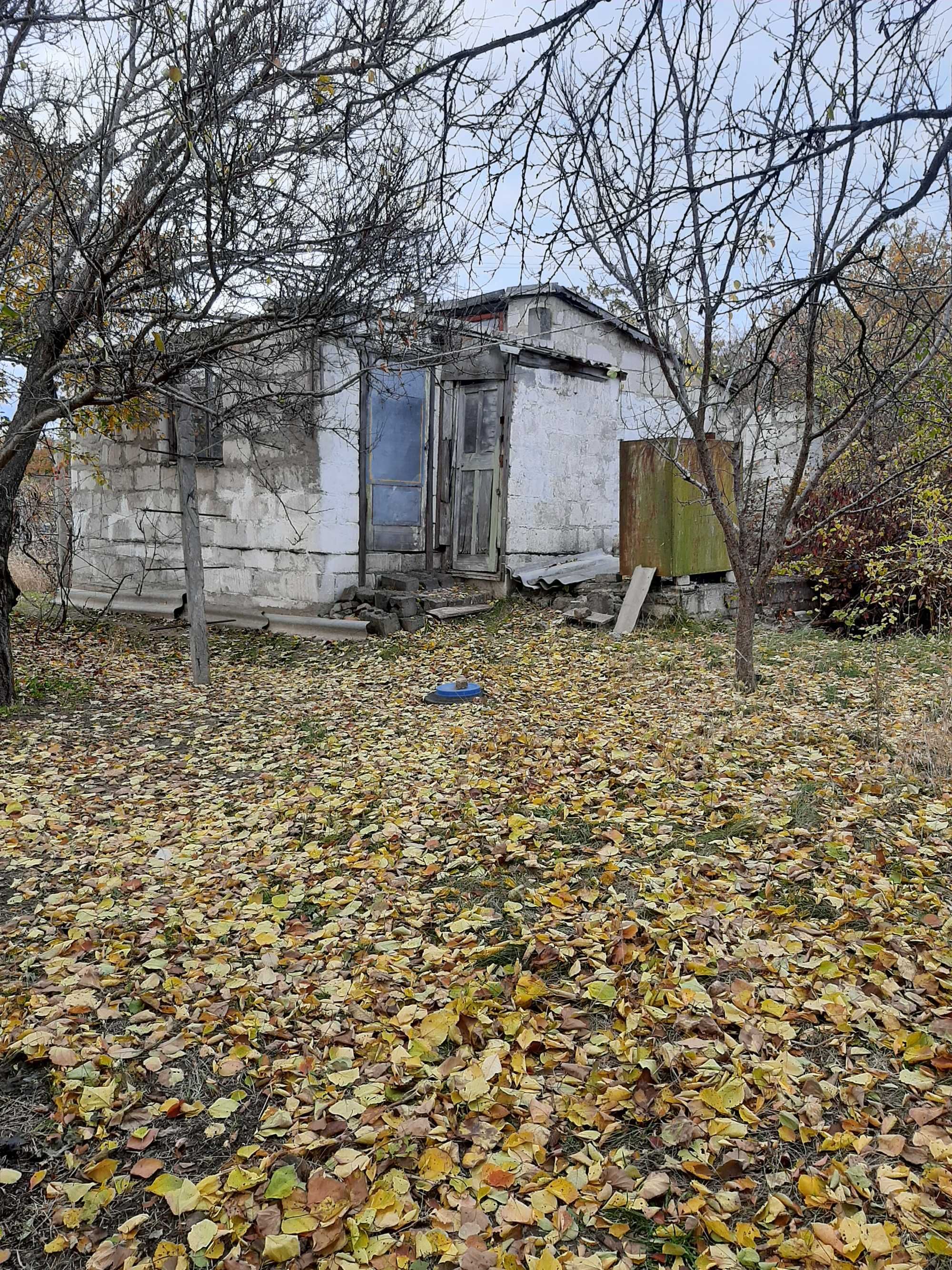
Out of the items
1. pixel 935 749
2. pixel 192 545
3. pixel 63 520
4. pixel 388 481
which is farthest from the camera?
pixel 388 481

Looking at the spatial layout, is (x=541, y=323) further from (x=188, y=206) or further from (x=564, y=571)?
(x=188, y=206)

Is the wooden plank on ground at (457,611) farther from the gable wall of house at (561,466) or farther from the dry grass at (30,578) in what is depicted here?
the dry grass at (30,578)

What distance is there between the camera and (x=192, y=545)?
7.17 m

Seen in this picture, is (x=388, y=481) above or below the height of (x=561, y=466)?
below

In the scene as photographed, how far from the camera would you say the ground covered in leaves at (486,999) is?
6.58ft

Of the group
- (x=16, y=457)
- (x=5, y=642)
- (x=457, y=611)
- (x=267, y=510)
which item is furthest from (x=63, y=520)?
(x=457, y=611)

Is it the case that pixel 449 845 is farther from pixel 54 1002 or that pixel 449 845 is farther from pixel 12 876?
pixel 12 876

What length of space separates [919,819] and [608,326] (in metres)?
10.8

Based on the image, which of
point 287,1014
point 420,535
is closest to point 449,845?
point 287,1014

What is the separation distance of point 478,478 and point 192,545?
13.5ft

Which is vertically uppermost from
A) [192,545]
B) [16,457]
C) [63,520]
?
[16,457]

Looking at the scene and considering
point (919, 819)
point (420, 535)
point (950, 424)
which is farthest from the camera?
point (420, 535)

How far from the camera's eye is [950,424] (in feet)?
21.2

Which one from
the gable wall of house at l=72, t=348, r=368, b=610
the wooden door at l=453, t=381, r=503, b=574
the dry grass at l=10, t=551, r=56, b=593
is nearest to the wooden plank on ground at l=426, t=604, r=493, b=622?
the wooden door at l=453, t=381, r=503, b=574
